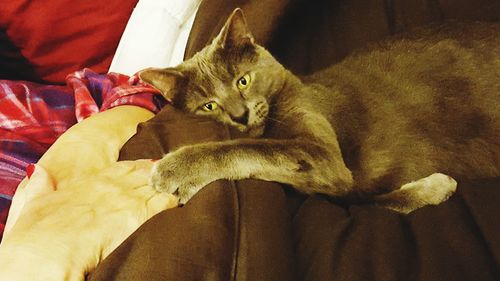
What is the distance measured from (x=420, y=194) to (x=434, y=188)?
4 centimetres

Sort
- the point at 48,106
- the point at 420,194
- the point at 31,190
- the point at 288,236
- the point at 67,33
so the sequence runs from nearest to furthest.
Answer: the point at 288,236 < the point at 31,190 < the point at 420,194 < the point at 48,106 < the point at 67,33

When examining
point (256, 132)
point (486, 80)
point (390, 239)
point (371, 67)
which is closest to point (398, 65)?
point (371, 67)

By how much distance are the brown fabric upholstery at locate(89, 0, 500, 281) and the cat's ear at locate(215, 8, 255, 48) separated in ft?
0.78

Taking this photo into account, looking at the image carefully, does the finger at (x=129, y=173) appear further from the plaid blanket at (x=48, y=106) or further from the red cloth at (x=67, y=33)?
the red cloth at (x=67, y=33)

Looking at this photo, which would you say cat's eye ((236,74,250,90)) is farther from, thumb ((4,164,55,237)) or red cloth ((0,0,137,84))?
red cloth ((0,0,137,84))

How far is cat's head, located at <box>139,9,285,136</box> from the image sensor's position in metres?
1.28

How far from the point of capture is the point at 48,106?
1450mm

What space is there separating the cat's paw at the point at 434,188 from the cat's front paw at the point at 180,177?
1.72ft

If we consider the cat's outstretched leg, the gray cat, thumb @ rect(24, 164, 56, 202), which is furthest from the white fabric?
the cat's outstretched leg

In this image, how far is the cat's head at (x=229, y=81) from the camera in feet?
4.20

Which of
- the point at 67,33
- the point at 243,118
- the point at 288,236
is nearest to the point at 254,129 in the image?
the point at 243,118

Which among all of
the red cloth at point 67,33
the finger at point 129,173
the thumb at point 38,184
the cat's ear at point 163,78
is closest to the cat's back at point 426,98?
the cat's ear at point 163,78

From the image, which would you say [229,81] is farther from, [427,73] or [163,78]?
[427,73]

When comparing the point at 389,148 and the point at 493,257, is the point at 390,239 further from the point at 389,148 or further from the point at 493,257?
the point at 389,148
